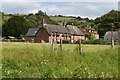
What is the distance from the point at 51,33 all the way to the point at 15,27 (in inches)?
857

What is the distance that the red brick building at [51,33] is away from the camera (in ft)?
188

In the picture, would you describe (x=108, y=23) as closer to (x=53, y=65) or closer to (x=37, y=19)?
(x=37, y=19)

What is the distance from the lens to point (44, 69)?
6.89 meters

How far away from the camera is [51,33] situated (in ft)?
189

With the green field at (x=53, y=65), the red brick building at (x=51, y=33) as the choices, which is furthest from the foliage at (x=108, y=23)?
the green field at (x=53, y=65)

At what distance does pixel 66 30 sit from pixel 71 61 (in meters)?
54.9

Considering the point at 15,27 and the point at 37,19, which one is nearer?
the point at 15,27

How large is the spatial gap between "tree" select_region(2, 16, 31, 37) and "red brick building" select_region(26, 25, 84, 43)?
31.7 ft

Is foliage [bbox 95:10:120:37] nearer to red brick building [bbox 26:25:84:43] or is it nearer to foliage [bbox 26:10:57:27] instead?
red brick building [bbox 26:25:84:43]

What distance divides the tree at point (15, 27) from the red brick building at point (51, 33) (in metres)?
9.66

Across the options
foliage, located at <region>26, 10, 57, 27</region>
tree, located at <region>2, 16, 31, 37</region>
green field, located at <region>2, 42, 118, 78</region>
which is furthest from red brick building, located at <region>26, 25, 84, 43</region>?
green field, located at <region>2, 42, 118, 78</region>

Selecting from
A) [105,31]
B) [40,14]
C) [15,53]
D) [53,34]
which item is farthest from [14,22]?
[15,53]

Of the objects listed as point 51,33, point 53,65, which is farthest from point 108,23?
point 53,65

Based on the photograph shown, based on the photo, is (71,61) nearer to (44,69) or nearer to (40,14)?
(44,69)
